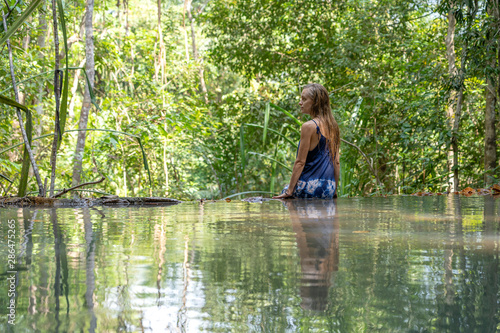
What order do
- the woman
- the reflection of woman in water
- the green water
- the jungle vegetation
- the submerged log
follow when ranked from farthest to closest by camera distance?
the jungle vegetation → the woman → the submerged log → the reflection of woman in water → the green water

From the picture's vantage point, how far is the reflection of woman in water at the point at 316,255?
2.32 ft

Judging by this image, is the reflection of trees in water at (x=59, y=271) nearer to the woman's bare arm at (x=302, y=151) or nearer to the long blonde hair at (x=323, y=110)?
the woman's bare arm at (x=302, y=151)

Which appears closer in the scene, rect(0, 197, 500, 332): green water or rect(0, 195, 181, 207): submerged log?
rect(0, 197, 500, 332): green water

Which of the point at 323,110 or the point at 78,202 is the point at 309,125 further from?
the point at 78,202

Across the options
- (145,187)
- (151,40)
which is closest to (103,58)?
(151,40)

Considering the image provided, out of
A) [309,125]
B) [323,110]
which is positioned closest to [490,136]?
[323,110]

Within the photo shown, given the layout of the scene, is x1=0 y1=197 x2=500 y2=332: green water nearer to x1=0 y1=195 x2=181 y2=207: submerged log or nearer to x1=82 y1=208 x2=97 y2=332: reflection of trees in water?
x1=82 y1=208 x2=97 y2=332: reflection of trees in water

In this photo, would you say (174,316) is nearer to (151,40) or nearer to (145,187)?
(145,187)

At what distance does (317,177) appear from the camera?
12.6ft

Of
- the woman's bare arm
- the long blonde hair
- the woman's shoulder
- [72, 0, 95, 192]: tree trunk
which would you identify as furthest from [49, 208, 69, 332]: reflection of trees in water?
[72, 0, 95, 192]: tree trunk

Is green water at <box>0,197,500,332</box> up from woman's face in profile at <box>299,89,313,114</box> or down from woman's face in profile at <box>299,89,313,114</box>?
down

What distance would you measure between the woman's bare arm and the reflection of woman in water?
6.05 ft

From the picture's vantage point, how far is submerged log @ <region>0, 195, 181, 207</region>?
2.49 metres

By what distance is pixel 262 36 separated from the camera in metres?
9.45
